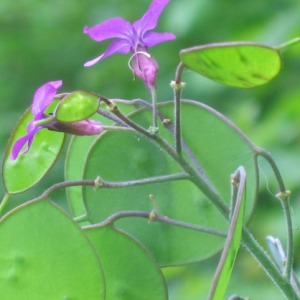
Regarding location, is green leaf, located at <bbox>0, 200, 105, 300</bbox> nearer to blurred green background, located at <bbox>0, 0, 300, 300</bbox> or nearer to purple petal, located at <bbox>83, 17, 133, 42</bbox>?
purple petal, located at <bbox>83, 17, 133, 42</bbox>

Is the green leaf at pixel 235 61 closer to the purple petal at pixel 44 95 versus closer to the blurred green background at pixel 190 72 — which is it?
the purple petal at pixel 44 95

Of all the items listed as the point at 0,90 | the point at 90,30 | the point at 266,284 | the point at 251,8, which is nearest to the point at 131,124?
the point at 90,30

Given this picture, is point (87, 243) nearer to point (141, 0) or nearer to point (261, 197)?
point (261, 197)

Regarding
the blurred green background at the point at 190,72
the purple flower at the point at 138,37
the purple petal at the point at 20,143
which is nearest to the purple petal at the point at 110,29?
the purple flower at the point at 138,37

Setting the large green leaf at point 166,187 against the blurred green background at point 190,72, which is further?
the blurred green background at point 190,72

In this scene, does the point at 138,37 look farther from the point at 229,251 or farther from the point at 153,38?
the point at 229,251

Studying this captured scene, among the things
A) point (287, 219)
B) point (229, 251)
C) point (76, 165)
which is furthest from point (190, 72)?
point (229, 251)
